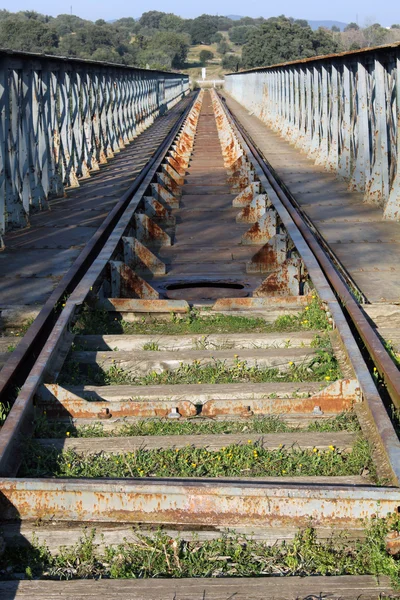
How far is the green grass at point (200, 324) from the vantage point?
19.4ft

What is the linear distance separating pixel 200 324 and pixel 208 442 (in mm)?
1965

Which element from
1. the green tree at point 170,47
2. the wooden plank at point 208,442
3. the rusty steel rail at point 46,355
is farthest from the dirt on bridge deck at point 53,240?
the green tree at point 170,47

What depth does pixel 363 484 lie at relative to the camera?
12.0 ft

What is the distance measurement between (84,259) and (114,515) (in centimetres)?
404

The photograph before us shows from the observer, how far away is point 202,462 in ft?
13.0

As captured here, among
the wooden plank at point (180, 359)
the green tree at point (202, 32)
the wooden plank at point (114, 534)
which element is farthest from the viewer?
the green tree at point (202, 32)

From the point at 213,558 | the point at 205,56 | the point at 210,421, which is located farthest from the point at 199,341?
the point at 205,56

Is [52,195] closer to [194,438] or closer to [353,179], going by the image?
[353,179]

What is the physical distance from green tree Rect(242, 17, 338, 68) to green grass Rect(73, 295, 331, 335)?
248ft

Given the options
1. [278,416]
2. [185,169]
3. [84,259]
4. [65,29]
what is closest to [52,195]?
[185,169]

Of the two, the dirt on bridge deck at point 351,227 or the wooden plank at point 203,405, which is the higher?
the wooden plank at point 203,405

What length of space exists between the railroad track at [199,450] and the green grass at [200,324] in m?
0.02

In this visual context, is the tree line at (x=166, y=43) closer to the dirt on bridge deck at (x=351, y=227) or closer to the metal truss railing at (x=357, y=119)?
the metal truss railing at (x=357, y=119)

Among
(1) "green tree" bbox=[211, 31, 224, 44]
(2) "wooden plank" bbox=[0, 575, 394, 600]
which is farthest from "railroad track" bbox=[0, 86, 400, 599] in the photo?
(1) "green tree" bbox=[211, 31, 224, 44]
